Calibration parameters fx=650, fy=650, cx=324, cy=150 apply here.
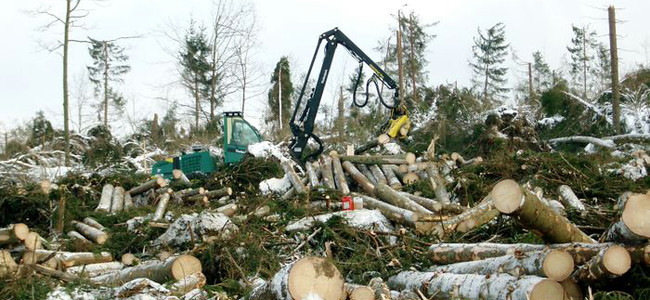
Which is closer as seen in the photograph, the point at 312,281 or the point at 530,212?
the point at 312,281

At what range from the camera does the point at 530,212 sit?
475cm

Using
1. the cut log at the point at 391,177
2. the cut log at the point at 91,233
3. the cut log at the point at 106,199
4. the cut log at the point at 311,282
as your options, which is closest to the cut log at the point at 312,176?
the cut log at the point at 391,177

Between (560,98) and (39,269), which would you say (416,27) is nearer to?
(560,98)

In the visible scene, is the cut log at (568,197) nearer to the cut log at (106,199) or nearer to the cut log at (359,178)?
the cut log at (359,178)

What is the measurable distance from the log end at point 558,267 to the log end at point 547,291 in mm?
137

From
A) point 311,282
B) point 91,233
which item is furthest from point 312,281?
point 91,233

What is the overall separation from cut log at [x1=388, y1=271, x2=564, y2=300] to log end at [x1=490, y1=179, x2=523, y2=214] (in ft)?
1.57

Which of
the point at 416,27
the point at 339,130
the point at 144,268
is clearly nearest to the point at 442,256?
the point at 144,268

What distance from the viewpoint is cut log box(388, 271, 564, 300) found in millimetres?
4043

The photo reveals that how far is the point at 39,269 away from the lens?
5961 millimetres

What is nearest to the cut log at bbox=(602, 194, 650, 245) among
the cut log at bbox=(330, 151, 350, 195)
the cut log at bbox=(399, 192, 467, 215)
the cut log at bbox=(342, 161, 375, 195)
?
the cut log at bbox=(399, 192, 467, 215)

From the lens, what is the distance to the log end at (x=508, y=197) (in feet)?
15.3

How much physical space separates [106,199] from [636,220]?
1039cm

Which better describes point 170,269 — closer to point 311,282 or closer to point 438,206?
point 311,282
